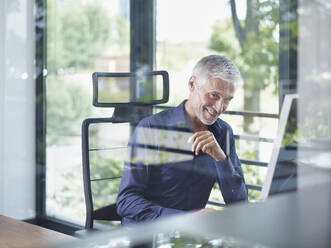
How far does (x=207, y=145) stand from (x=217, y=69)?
0.40 m

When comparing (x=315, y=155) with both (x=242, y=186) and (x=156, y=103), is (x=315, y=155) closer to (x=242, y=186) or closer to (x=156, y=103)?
(x=242, y=186)

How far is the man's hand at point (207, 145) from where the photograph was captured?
241 centimetres

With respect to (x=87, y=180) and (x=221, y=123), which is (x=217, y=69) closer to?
(x=221, y=123)

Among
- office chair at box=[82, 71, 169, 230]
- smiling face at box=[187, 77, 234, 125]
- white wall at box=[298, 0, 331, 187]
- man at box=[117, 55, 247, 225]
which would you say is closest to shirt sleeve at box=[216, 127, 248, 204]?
man at box=[117, 55, 247, 225]

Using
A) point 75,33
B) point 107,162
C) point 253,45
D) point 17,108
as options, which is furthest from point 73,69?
point 253,45

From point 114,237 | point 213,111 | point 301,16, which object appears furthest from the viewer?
point 301,16

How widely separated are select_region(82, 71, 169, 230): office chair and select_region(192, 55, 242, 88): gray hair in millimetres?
218

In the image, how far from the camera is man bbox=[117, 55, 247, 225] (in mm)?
2340

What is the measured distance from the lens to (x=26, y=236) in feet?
5.87

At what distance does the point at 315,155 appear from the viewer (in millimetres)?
2588

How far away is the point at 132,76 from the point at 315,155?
1029 mm

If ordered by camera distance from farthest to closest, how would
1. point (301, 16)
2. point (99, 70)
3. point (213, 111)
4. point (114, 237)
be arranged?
1. point (99, 70)
2. point (301, 16)
3. point (213, 111)
4. point (114, 237)

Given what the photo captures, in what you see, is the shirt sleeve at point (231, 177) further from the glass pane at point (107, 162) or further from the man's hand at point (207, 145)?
the glass pane at point (107, 162)

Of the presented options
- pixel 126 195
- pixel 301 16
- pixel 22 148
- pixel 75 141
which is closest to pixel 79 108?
pixel 75 141
